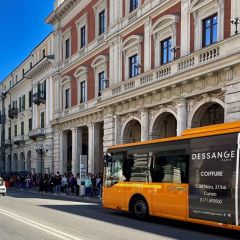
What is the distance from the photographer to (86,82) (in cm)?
3809

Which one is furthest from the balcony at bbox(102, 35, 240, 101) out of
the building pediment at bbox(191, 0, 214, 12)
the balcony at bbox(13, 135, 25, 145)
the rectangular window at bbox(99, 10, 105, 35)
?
the balcony at bbox(13, 135, 25, 145)

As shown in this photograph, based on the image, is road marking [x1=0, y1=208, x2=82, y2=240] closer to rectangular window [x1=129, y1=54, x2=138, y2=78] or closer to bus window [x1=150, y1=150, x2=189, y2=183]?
bus window [x1=150, y1=150, x2=189, y2=183]

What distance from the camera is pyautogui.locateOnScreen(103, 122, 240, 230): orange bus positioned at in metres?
12.2

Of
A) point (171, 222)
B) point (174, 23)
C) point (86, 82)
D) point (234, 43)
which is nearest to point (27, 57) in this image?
point (86, 82)

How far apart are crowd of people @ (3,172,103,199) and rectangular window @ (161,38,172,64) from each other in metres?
8.72

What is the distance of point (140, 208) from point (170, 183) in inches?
84.6

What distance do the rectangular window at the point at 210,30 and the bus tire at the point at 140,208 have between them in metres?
10.4

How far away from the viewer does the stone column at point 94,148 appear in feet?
117

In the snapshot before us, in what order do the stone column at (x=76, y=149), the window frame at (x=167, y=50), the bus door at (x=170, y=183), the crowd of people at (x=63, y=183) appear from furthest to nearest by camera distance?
the stone column at (x=76, y=149), the crowd of people at (x=63, y=183), the window frame at (x=167, y=50), the bus door at (x=170, y=183)

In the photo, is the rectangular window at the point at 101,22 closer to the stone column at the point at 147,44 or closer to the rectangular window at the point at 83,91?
the rectangular window at the point at 83,91

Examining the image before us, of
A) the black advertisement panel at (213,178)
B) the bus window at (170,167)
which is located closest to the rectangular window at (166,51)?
the bus window at (170,167)

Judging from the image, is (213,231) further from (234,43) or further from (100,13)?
(100,13)

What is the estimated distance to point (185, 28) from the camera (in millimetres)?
24922

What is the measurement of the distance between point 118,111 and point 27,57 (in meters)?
30.1
